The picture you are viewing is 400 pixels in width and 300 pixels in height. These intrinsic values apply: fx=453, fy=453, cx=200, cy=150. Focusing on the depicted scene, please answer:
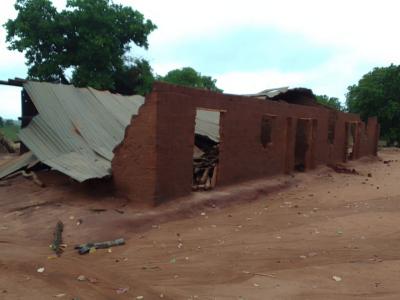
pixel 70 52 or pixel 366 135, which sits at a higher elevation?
pixel 70 52

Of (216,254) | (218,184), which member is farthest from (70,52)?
(216,254)

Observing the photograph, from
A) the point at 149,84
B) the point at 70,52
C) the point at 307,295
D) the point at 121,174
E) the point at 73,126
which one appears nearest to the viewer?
the point at 307,295

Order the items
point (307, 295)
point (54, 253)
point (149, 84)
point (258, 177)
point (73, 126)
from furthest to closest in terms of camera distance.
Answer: point (149, 84)
point (258, 177)
point (73, 126)
point (54, 253)
point (307, 295)

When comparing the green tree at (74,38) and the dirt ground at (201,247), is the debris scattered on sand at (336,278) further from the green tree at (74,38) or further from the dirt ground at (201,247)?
the green tree at (74,38)

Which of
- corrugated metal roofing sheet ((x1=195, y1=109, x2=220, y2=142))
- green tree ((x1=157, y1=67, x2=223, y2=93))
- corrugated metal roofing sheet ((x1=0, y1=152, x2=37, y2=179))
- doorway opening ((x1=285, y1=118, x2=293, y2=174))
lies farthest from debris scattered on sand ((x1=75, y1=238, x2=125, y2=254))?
green tree ((x1=157, y1=67, x2=223, y2=93))

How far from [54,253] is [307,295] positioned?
3838 millimetres

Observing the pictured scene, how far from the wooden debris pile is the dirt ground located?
0.51m

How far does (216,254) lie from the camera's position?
23.0ft

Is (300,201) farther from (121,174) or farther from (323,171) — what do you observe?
(323,171)

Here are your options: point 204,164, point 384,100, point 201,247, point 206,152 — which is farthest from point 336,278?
point 384,100

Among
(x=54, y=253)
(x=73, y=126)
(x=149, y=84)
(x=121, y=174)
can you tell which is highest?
(x=149, y=84)

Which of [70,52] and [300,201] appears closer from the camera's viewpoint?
[300,201]

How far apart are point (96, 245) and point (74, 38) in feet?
59.4

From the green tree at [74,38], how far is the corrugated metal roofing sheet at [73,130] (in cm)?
943
